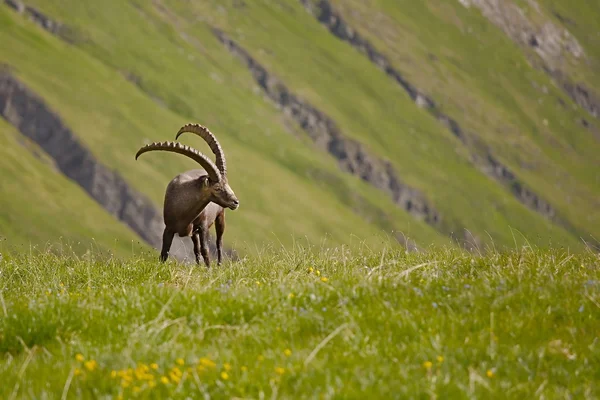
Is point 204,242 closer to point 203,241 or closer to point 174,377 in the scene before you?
point 203,241

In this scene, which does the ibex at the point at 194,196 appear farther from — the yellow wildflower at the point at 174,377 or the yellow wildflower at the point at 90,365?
the yellow wildflower at the point at 174,377

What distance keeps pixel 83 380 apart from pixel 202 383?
923 mm

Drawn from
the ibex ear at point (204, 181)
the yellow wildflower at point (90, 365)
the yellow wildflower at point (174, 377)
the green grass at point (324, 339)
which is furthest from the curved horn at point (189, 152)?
the yellow wildflower at point (174, 377)

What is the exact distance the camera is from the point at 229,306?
8.27 m

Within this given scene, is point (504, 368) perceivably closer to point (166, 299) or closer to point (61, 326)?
point (166, 299)

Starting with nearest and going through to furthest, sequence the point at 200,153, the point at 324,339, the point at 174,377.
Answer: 1. the point at 174,377
2. the point at 324,339
3. the point at 200,153

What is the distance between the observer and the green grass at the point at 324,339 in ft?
20.7

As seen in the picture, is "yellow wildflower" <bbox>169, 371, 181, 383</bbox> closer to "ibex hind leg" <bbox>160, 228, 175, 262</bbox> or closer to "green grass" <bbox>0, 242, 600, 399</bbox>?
"green grass" <bbox>0, 242, 600, 399</bbox>

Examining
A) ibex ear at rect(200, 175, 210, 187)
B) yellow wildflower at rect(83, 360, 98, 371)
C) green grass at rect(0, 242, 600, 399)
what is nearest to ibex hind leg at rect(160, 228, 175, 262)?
ibex ear at rect(200, 175, 210, 187)

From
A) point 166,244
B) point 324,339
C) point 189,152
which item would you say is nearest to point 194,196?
point 189,152

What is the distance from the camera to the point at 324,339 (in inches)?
293

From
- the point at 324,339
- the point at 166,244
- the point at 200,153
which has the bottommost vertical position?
the point at 166,244

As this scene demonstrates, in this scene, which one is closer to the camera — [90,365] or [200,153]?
[90,365]

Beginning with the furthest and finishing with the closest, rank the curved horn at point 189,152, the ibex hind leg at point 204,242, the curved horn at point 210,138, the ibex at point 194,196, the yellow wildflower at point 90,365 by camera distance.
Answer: the curved horn at point 210,138 < the ibex hind leg at point 204,242 < the ibex at point 194,196 < the curved horn at point 189,152 < the yellow wildflower at point 90,365
